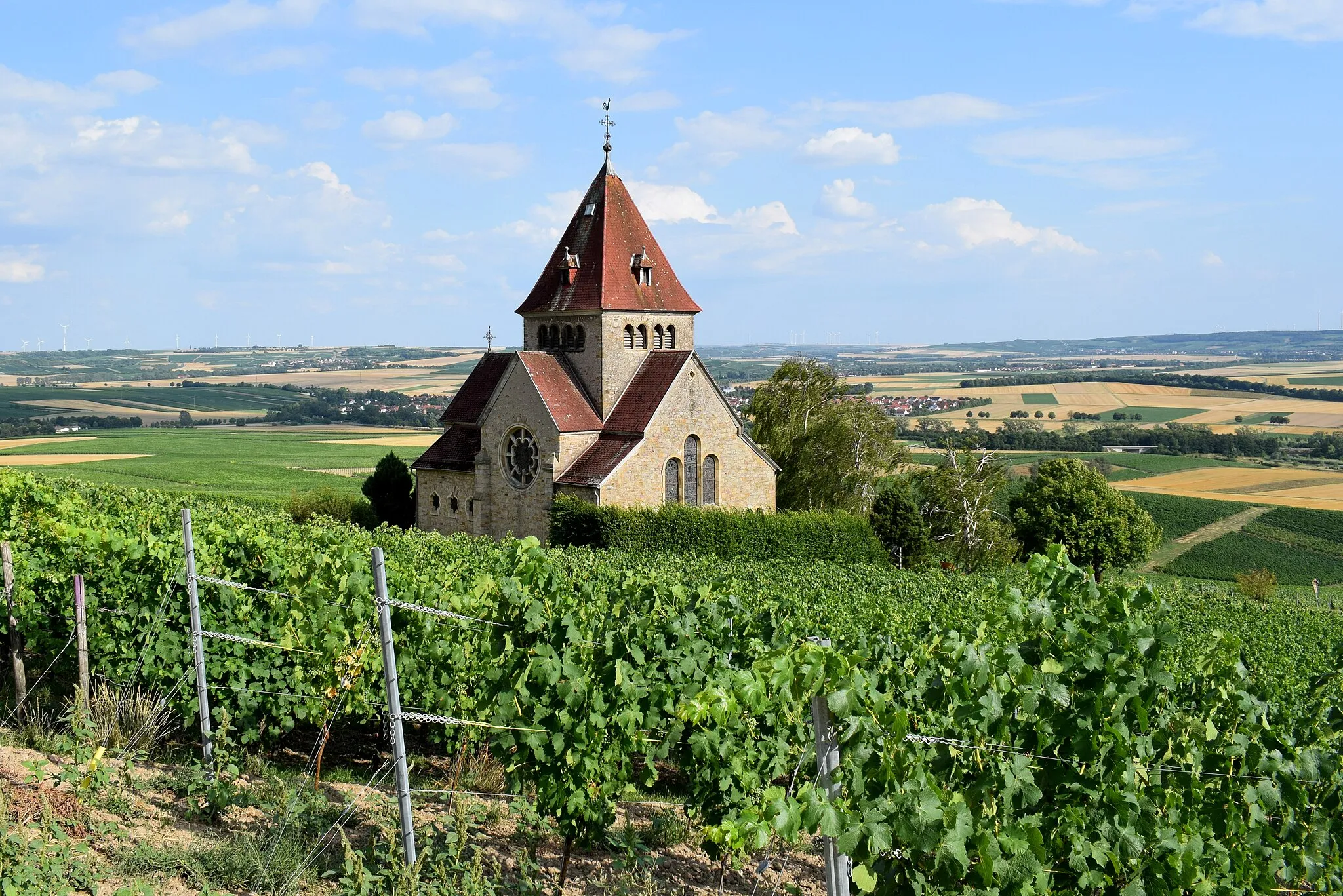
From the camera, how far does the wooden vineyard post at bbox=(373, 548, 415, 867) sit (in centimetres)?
712

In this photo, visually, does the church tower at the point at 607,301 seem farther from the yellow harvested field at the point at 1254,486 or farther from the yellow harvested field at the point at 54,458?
the yellow harvested field at the point at 1254,486

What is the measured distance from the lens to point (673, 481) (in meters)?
36.3

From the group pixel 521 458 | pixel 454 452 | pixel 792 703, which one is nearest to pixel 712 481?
pixel 521 458

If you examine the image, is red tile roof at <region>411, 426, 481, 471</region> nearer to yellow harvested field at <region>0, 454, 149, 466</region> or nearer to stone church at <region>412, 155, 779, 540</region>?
stone church at <region>412, 155, 779, 540</region>

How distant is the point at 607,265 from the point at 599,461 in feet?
23.3

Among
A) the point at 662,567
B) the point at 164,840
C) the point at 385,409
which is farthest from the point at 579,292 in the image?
the point at 385,409

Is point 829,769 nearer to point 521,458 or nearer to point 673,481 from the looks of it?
point 673,481

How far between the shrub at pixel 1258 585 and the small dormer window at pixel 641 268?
90.7 ft

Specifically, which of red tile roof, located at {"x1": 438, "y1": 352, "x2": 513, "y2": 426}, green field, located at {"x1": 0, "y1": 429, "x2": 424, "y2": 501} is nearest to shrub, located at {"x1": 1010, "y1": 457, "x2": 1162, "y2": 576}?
red tile roof, located at {"x1": 438, "y1": 352, "x2": 513, "y2": 426}

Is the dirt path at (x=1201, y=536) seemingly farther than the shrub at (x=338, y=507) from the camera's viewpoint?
Yes

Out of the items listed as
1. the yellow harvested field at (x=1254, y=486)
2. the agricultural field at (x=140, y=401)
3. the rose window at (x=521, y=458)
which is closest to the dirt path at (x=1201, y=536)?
the yellow harvested field at (x=1254, y=486)

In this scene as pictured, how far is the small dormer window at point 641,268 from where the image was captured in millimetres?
37969

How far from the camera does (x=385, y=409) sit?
4769 inches

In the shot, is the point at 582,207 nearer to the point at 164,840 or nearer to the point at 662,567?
the point at 662,567
